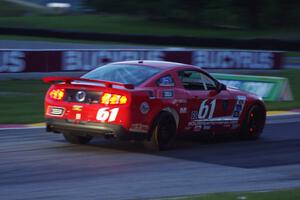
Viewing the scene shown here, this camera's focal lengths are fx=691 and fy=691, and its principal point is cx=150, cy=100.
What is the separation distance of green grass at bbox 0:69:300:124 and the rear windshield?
372 centimetres

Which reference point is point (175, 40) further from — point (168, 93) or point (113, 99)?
point (113, 99)

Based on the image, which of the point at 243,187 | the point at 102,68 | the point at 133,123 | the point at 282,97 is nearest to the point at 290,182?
the point at 243,187

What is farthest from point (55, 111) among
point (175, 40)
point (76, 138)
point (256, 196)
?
point (175, 40)

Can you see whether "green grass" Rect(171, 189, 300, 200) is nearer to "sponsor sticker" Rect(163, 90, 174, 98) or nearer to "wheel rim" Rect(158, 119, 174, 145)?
"wheel rim" Rect(158, 119, 174, 145)

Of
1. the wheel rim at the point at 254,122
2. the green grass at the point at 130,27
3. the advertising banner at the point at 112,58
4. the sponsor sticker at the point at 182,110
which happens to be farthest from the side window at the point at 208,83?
the green grass at the point at 130,27

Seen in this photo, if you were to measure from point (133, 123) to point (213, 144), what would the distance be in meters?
2.25

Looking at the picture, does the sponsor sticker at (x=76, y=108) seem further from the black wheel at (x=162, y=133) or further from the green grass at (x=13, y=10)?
the green grass at (x=13, y=10)

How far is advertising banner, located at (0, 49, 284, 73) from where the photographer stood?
2242cm

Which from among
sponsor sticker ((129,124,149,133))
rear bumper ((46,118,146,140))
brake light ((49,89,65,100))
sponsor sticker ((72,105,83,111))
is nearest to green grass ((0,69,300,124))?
brake light ((49,89,65,100))

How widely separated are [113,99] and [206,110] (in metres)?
1.99

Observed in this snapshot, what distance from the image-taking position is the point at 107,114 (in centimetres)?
983

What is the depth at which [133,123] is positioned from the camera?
32.4 feet

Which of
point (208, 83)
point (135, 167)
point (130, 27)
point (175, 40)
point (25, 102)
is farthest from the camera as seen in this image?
point (130, 27)

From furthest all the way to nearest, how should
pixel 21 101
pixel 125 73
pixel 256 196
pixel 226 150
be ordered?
pixel 21 101 < pixel 226 150 < pixel 125 73 < pixel 256 196
